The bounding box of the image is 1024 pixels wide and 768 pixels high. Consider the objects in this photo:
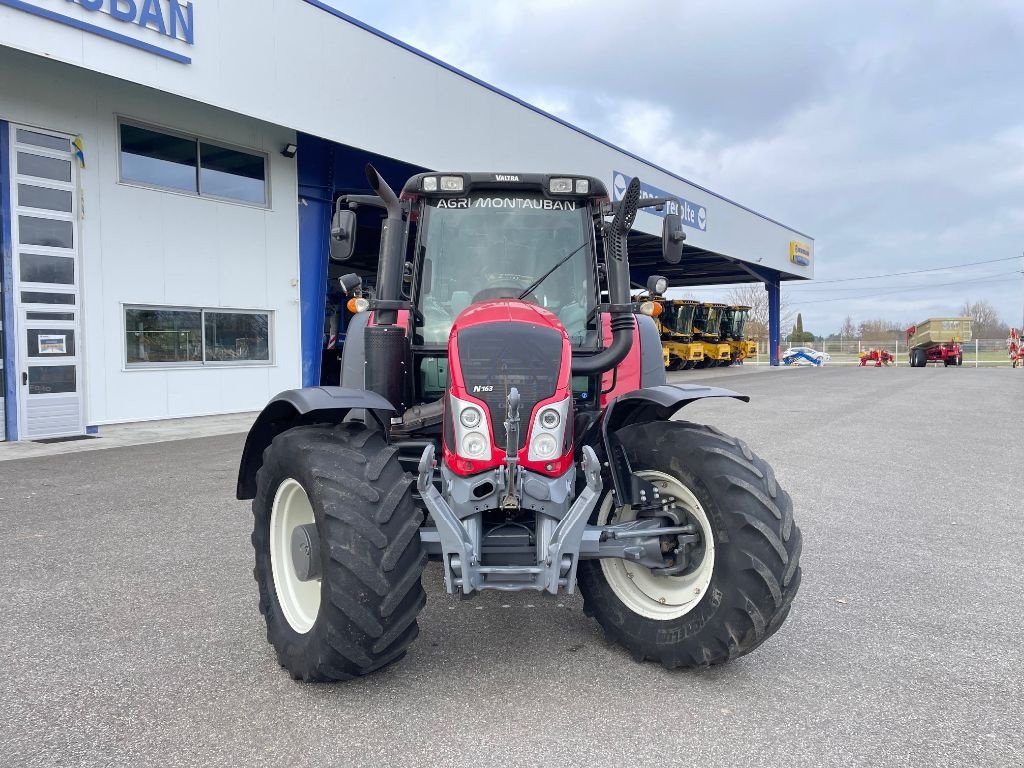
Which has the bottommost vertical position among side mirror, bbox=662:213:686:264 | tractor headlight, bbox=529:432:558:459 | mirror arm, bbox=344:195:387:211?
tractor headlight, bbox=529:432:558:459

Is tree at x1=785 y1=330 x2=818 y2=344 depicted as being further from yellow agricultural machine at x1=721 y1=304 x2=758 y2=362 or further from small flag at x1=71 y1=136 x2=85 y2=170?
small flag at x1=71 y1=136 x2=85 y2=170

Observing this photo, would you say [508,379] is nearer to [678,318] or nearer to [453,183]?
[453,183]

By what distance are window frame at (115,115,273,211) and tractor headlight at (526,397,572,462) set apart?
10.8 m

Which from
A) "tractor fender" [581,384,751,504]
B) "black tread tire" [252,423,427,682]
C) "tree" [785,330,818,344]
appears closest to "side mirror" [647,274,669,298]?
"tractor fender" [581,384,751,504]

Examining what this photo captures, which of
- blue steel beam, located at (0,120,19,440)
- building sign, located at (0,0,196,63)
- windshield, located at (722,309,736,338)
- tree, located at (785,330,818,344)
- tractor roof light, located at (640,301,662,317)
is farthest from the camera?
tree, located at (785,330,818,344)

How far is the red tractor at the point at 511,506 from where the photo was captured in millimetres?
2779

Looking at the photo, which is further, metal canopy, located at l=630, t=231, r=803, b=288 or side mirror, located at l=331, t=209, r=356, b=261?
metal canopy, located at l=630, t=231, r=803, b=288

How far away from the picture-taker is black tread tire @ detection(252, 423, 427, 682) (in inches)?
106

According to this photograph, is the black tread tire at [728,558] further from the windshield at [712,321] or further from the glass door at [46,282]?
the windshield at [712,321]

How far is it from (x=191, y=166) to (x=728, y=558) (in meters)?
12.2

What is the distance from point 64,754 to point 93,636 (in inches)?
45.0

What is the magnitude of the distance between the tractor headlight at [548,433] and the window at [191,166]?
10.9m

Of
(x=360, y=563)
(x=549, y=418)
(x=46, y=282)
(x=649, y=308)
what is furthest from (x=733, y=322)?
(x=360, y=563)

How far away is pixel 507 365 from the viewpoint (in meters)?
3.13
